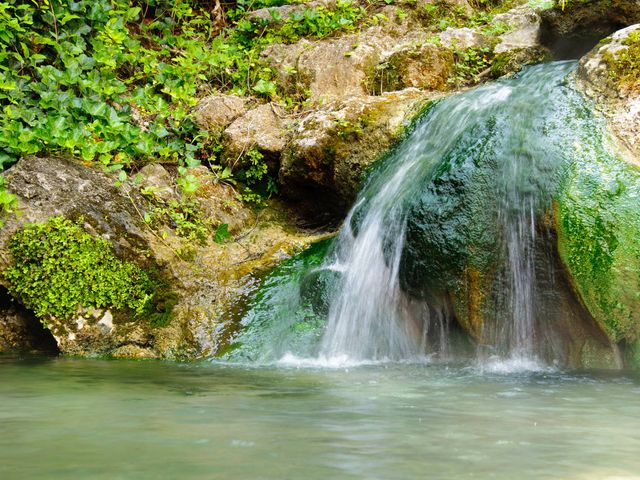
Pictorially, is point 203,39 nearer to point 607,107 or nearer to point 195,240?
point 195,240

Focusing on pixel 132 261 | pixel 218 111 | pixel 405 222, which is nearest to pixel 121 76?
pixel 218 111

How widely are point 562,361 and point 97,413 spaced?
11.1 feet

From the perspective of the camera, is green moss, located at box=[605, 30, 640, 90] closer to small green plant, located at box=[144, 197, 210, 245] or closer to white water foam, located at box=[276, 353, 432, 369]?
white water foam, located at box=[276, 353, 432, 369]

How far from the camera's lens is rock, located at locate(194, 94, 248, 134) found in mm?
7723

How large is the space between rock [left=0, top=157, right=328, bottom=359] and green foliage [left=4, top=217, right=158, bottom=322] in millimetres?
70

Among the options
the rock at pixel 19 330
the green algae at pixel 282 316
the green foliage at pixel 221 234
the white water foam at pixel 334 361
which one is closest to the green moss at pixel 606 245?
the white water foam at pixel 334 361

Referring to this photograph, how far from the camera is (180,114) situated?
7430 millimetres

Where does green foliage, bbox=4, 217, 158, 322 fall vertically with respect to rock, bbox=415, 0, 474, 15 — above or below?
below

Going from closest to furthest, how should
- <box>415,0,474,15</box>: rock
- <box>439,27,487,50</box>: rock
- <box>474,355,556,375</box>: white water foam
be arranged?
<box>474,355,556,375</box>: white water foam → <box>439,27,487,50</box>: rock → <box>415,0,474,15</box>: rock

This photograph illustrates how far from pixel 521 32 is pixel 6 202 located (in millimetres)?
6280

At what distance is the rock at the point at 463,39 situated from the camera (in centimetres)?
805

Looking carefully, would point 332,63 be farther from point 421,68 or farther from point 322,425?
point 322,425

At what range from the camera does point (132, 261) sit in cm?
591

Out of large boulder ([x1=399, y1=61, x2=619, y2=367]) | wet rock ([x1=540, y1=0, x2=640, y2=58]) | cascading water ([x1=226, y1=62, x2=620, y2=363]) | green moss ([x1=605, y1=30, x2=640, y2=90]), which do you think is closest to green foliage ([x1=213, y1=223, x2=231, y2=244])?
cascading water ([x1=226, y1=62, x2=620, y2=363])
